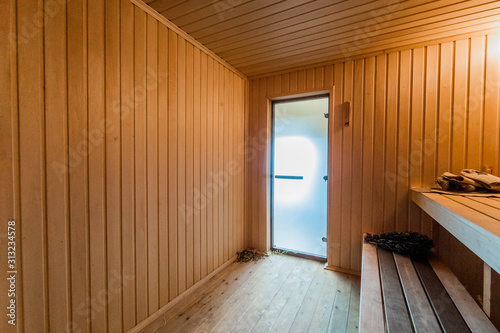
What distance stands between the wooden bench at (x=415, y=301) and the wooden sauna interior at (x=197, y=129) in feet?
1.88

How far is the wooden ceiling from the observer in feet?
5.17

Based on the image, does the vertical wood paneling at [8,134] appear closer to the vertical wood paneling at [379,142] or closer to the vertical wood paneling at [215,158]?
the vertical wood paneling at [215,158]

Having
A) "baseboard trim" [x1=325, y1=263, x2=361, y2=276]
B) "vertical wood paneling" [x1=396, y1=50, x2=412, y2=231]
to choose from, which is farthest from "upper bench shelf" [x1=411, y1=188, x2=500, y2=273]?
"baseboard trim" [x1=325, y1=263, x2=361, y2=276]

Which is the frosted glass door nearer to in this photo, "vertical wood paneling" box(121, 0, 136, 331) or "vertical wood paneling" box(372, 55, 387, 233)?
"vertical wood paneling" box(372, 55, 387, 233)

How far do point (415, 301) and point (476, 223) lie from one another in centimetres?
65

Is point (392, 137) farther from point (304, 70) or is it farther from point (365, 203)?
point (304, 70)

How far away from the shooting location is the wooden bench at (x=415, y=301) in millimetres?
1033

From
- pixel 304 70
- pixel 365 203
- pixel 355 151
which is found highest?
pixel 304 70

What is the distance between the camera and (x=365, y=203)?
2363 mm

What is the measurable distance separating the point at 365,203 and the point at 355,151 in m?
0.59

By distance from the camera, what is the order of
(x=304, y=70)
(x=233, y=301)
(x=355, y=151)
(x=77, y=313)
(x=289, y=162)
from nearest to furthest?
(x=77, y=313)
(x=233, y=301)
(x=355, y=151)
(x=304, y=70)
(x=289, y=162)

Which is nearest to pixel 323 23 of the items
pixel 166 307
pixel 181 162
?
pixel 181 162

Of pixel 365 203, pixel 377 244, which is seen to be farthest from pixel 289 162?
pixel 377 244

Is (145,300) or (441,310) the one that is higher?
(441,310)
